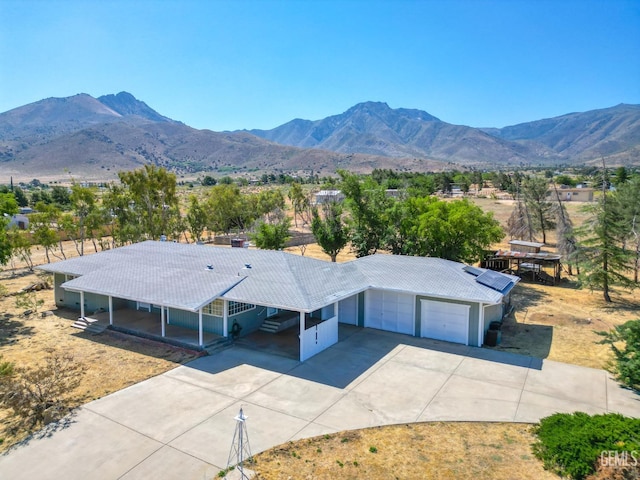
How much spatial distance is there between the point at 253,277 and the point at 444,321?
27.2 feet

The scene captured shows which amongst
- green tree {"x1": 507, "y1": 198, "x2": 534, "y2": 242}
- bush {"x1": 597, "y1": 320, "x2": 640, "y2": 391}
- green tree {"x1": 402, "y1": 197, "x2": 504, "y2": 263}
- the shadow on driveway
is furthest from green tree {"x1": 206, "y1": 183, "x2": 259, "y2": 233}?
bush {"x1": 597, "y1": 320, "x2": 640, "y2": 391}

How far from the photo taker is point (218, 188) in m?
47.4

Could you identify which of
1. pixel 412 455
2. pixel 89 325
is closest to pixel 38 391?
pixel 89 325

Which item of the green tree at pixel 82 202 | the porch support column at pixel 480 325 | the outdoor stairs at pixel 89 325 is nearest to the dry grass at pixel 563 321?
the porch support column at pixel 480 325

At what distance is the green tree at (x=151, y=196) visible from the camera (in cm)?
3791

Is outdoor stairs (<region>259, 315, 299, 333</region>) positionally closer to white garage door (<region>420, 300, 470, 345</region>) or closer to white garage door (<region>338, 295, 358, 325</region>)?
white garage door (<region>338, 295, 358, 325</region>)

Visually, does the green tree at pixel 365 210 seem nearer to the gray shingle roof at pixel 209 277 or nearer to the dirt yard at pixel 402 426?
the gray shingle roof at pixel 209 277

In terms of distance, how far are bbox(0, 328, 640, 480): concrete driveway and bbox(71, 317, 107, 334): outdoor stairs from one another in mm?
6532

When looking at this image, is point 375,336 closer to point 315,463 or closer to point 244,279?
point 244,279

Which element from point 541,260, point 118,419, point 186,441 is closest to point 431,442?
point 186,441

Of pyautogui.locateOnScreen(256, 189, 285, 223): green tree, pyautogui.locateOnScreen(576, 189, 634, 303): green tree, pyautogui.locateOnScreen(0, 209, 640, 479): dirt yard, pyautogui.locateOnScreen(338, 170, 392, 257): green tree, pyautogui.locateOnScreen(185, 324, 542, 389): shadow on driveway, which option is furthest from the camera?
pyautogui.locateOnScreen(256, 189, 285, 223): green tree

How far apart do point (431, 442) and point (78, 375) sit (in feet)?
37.9

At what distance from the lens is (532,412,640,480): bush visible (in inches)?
393

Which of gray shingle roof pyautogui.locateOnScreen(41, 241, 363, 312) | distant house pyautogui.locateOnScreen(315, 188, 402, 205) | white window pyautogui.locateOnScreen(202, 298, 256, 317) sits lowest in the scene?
white window pyautogui.locateOnScreen(202, 298, 256, 317)
